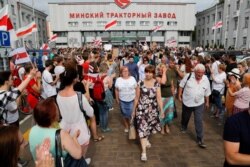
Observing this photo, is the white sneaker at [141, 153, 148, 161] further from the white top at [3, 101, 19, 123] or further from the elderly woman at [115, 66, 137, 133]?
the white top at [3, 101, 19, 123]

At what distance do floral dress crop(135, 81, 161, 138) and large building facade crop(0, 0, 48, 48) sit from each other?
1108 inches

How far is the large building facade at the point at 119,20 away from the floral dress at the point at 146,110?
53813 mm

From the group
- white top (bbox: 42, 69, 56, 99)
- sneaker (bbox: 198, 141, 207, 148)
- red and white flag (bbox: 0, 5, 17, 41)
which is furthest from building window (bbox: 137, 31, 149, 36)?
sneaker (bbox: 198, 141, 207, 148)

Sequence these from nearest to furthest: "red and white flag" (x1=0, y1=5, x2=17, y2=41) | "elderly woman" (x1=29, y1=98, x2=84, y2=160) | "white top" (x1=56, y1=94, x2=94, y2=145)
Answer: "elderly woman" (x1=29, y1=98, x2=84, y2=160), "white top" (x1=56, y1=94, x2=94, y2=145), "red and white flag" (x1=0, y1=5, x2=17, y2=41)

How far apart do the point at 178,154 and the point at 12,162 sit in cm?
374

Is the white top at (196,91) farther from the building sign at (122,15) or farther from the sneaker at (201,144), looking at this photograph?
the building sign at (122,15)

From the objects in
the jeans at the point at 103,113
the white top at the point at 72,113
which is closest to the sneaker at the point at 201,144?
the jeans at the point at 103,113

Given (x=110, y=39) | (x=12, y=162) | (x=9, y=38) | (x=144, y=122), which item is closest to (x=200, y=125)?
(x=144, y=122)

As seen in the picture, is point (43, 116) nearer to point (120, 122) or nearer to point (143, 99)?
point (143, 99)

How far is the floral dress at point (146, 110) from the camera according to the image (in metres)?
4.27

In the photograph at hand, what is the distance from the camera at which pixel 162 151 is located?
15.4 feet

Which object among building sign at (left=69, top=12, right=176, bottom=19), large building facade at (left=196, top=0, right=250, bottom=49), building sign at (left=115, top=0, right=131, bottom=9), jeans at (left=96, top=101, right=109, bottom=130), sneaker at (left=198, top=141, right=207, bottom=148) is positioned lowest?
sneaker at (left=198, top=141, right=207, bottom=148)

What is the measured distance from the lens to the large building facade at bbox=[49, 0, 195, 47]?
5634cm

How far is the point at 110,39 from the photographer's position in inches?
2280
